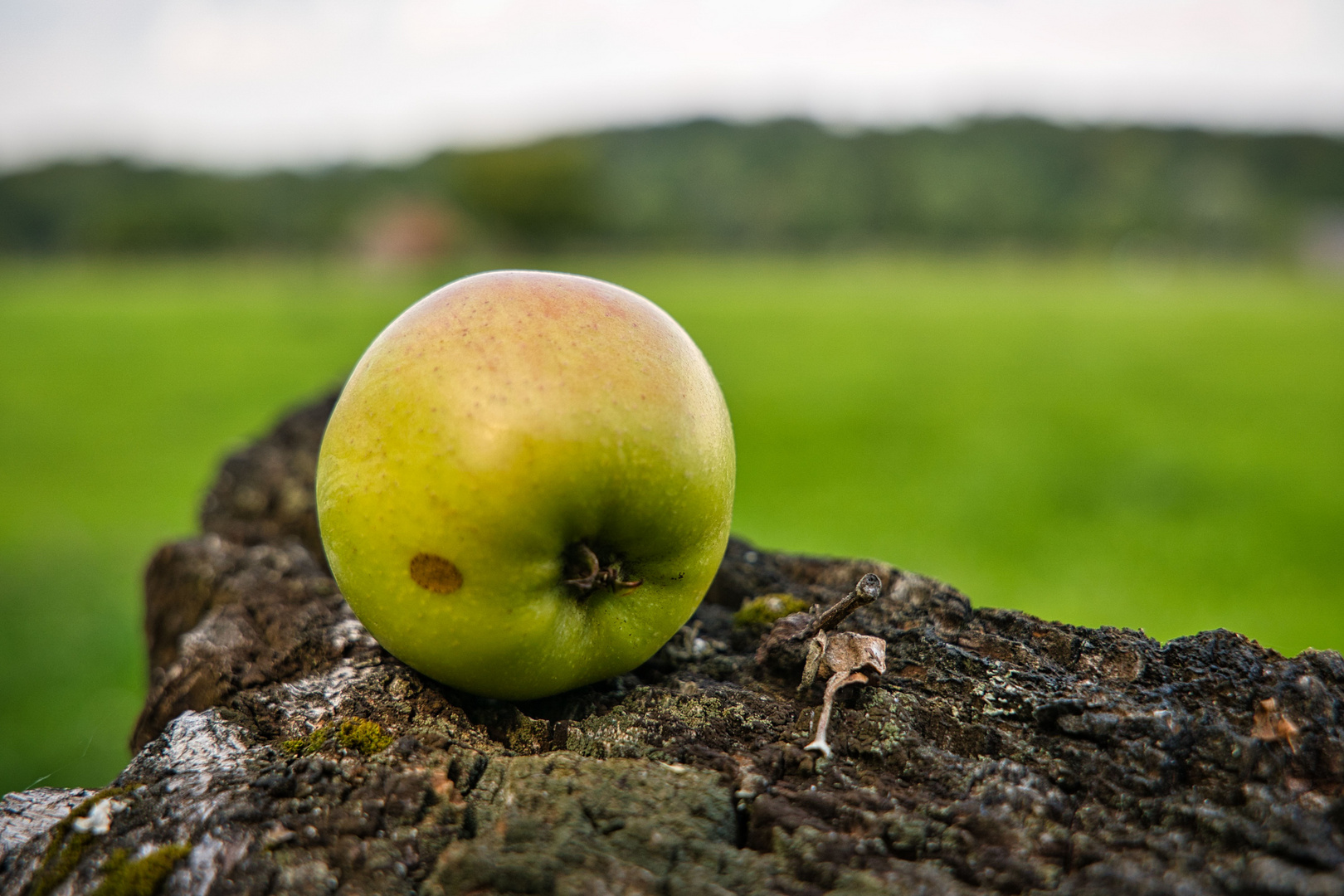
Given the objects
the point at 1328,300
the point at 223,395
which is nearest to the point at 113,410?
the point at 223,395

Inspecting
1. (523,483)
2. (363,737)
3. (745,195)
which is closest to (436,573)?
(523,483)

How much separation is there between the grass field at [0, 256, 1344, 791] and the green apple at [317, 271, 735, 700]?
3.98ft

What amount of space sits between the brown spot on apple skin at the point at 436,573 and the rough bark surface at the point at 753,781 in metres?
0.29

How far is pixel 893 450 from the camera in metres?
12.7

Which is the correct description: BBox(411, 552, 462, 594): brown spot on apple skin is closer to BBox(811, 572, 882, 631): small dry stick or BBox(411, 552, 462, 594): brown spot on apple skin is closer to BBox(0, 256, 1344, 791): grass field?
BBox(811, 572, 882, 631): small dry stick

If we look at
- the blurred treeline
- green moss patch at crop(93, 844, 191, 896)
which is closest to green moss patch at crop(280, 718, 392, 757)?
green moss patch at crop(93, 844, 191, 896)

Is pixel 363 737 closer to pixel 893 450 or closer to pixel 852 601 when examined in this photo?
pixel 852 601

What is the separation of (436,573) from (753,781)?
0.67 m

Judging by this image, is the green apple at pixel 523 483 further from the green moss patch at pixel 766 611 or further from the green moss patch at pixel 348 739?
the green moss patch at pixel 766 611

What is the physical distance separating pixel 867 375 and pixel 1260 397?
7033mm

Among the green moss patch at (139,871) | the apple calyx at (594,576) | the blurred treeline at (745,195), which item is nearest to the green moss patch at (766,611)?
the apple calyx at (594,576)

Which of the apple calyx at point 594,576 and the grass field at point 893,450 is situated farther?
the grass field at point 893,450

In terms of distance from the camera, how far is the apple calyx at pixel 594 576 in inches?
64.6

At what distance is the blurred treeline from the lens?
2805 inches
